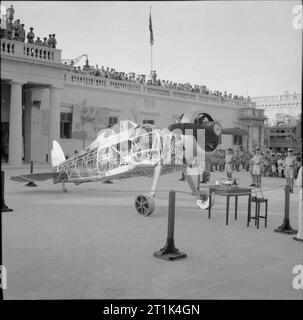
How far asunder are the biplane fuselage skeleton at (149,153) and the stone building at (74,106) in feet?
1.08

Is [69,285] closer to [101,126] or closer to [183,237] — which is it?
[183,237]

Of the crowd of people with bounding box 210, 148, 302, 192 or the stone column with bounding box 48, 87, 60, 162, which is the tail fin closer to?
the crowd of people with bounding box 210, 148, 302, 192

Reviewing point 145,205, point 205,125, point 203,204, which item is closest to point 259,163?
point 203,204

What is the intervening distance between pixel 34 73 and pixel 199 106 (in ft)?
38.8

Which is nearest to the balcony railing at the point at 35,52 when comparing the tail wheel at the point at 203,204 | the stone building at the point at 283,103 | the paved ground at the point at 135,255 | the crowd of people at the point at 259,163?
the crowd of people at the point at 259,163

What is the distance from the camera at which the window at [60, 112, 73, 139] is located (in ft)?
58.4

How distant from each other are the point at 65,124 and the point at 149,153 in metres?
10.6

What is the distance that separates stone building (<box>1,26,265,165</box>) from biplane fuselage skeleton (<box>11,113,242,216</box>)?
0.33 metres

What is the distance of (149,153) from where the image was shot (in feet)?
32.8

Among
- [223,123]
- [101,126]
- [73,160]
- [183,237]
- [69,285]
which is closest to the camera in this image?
[69,285]

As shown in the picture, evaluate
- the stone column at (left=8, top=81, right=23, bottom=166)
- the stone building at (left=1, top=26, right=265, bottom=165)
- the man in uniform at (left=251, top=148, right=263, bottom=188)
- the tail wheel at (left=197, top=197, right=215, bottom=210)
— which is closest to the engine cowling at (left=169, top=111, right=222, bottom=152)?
the stone building at (left=1, top=26, right=265, bottom=165)

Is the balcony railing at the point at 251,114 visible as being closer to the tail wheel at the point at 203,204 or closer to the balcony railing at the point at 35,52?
the tail wheel at the point at 203,204
